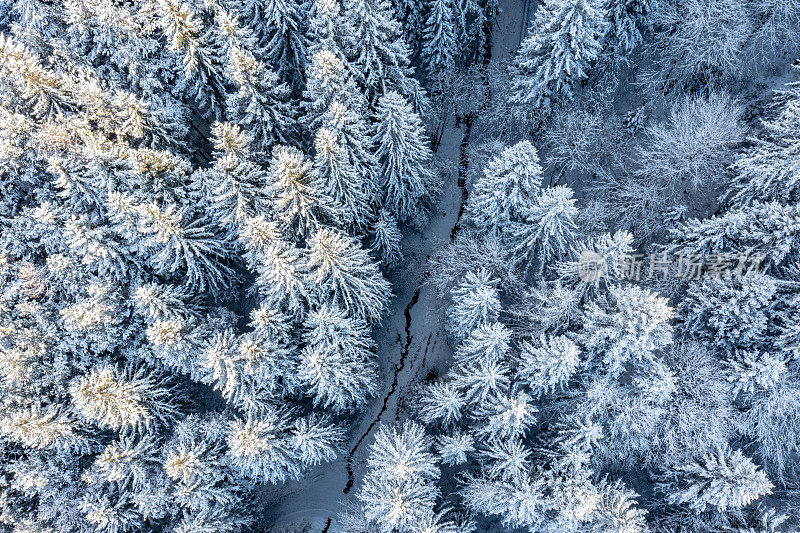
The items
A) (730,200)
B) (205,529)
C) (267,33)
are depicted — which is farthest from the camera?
(267,33)

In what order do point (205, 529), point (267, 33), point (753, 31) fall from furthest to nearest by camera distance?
point (267, 33), point (753, 31), point (205, 529)

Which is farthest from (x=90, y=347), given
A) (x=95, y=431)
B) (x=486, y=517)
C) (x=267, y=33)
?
(x=486, y=517)

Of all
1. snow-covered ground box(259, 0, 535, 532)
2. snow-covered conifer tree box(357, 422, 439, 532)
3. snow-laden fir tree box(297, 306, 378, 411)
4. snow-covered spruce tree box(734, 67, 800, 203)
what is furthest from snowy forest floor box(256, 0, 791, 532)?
snow-covered conifer tree box(357, 422, 439, 532)

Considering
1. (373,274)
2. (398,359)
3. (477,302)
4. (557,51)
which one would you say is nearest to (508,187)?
(477,302)

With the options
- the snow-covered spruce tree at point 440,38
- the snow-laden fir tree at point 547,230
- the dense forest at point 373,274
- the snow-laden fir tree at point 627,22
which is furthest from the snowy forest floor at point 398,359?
the snow-laden fir tree at point 627,22

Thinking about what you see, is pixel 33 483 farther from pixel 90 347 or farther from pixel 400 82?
pixel 400 82

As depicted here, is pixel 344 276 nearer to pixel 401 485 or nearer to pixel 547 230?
pixel 401 485
